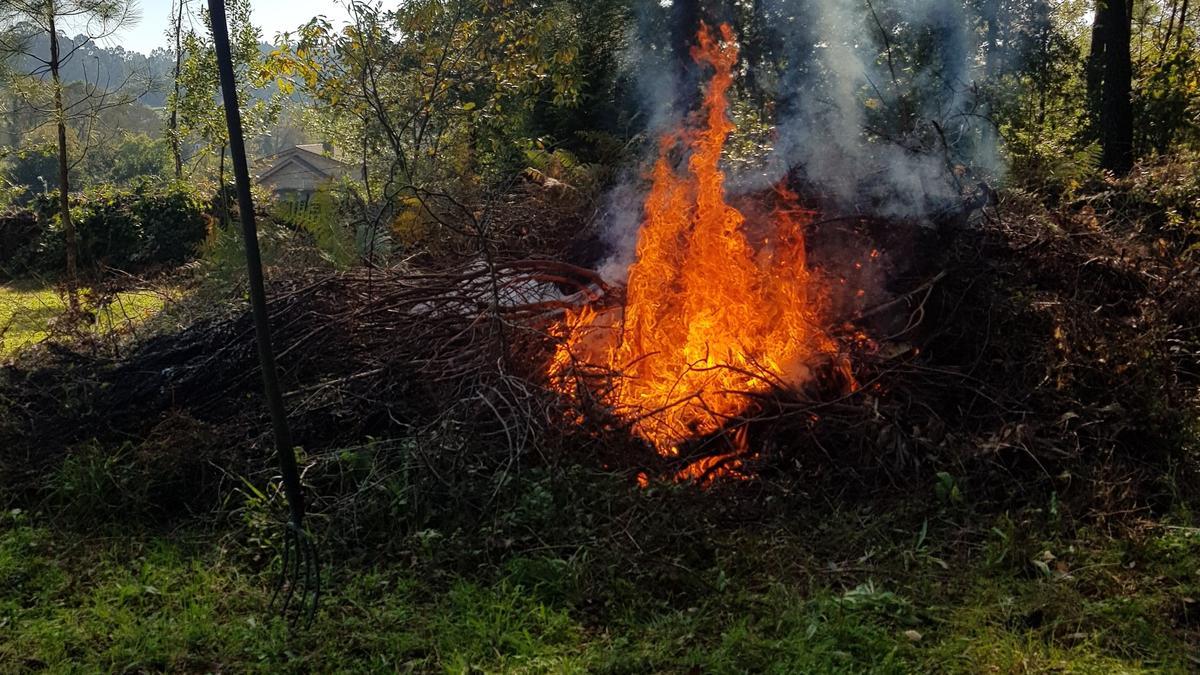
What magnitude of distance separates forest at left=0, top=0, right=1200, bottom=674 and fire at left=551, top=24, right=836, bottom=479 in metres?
0.03

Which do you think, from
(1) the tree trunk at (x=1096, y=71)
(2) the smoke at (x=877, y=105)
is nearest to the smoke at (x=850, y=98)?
(2) the smoke at (x=877, y=105)

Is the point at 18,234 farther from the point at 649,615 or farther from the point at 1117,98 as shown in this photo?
the point at 1117,98

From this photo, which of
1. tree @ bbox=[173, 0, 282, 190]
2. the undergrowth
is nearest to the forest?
the undergrowth

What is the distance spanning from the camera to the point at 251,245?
321 centimetres

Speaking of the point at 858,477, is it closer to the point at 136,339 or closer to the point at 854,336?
the point at 854,336

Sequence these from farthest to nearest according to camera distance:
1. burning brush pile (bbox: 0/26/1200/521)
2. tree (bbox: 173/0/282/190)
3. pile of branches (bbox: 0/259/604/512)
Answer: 1. tree (bbox: 173/0/282/190)
2. pile of branches (bbox: 0/259/604/512)
3. burning brush pile (bbox: 0/26/1200/521)

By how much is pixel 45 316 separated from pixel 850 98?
9.30m

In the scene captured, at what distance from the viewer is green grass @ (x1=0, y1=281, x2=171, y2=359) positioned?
740 cm

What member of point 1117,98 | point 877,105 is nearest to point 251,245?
point 877,105

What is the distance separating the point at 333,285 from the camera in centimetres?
631

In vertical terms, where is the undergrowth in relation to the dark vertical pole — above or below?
below

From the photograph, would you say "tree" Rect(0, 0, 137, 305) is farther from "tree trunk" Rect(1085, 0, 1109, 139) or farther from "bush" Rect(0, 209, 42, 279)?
"tree trunk" Rect(1085, 0, 1109, 139)

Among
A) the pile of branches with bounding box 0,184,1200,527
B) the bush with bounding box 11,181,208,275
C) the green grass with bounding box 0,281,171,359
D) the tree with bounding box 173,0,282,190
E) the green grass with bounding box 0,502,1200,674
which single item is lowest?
the green grass with bounding box 0,502,1200,674

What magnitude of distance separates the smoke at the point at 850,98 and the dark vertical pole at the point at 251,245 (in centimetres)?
331
